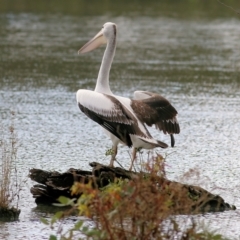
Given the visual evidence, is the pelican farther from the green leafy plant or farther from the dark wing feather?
the green leafy plant

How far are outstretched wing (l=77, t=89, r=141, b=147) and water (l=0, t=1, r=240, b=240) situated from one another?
62 centimetres

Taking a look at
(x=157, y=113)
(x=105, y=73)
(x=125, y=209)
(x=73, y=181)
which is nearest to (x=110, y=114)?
(x=157, y=113)

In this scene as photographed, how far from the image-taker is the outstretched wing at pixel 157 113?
7.95 meters

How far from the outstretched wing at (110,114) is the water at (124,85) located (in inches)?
24.5

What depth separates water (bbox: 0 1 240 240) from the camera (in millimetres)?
8898

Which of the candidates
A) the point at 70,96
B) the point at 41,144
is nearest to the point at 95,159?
the point at 41,144

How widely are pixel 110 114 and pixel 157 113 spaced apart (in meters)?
0.46

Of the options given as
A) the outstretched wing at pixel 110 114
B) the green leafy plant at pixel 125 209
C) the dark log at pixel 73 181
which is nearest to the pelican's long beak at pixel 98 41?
the outstretched wing at pixel 110 114

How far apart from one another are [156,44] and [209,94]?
666 centimetres

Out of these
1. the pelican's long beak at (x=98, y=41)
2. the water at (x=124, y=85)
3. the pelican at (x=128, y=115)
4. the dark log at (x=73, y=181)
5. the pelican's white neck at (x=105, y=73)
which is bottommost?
the water at (x=124, y=85)

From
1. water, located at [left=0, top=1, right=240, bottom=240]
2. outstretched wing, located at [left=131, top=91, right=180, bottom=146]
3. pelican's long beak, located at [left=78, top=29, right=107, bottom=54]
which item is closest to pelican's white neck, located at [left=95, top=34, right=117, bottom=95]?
pelican's long beak, located at [left=78, top=29, right=107, bottom=54]

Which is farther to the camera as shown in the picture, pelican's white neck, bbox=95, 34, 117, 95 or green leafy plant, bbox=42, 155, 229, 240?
pelican's white neck, bbox=95, 34, 117, 95

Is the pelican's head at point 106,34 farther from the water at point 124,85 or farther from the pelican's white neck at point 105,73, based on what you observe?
the water at point 124,85

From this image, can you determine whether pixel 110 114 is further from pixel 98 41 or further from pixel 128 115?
pixel 98 41
